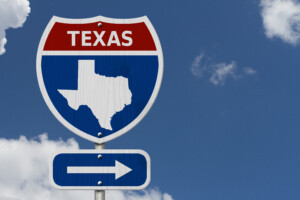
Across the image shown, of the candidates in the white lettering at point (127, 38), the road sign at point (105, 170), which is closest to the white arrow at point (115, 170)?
the road sign at point (105, 170)

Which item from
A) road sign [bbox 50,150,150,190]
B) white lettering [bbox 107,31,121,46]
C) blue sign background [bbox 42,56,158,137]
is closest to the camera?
road sign [bbox 50,150,150,190]

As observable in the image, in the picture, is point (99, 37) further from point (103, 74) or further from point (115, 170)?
point (115, 170)

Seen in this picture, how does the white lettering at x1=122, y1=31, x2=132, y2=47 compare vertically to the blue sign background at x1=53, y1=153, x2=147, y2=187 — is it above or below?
above

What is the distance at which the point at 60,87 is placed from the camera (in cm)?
333

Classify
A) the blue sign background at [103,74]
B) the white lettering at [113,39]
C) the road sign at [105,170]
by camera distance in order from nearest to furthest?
1. the road sign at [105,170]
2. the blue sign background at [103,74]
3. the white lettering at [113,39]

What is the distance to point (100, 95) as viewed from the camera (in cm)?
326

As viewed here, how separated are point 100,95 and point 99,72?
0.19 m

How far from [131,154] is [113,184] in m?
0.25

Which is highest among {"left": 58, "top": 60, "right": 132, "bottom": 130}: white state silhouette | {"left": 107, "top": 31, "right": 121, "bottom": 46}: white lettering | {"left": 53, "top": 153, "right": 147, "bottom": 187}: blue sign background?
{"left": 107, "top": 31, "right": 121, "bottom": 46}: white lettering

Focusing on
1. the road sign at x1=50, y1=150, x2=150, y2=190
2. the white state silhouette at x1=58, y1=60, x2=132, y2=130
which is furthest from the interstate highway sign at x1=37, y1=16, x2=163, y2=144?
the road sign at x1=50, y1=150, x2=150, y2=190

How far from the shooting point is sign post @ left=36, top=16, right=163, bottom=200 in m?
3.12

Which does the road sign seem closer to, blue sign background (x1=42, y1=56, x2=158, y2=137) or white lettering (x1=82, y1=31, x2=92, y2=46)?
blue sign background (x1=42, y1=56, x2=158, y2=137)

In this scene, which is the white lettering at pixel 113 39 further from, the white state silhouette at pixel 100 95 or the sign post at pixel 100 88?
the white state silhouette at pixel 100 95

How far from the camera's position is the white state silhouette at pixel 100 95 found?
3232 mm
